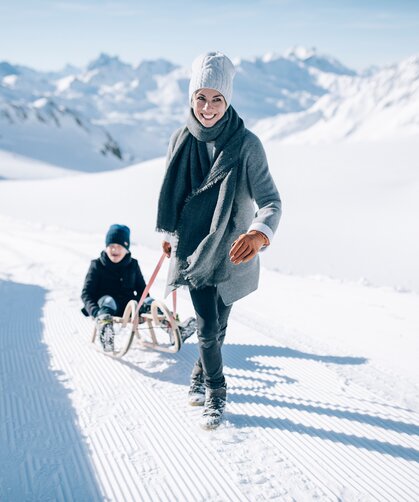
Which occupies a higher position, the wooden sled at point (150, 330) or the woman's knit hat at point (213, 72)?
the woman's knit hat at point (213, 72)

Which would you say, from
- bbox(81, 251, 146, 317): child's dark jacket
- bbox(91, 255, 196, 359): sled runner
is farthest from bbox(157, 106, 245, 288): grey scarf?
bbox(81, 251, 146, 317): child's dark jacket

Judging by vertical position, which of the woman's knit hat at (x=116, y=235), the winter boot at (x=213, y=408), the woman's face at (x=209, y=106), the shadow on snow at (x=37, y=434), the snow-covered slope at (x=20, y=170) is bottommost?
the shadow on snow at (x=37, y=434)

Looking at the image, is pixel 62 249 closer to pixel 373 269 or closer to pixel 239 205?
pixel 373 269

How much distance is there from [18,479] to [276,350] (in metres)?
2.32

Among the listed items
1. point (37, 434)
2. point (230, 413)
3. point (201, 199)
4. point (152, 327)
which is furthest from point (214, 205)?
point (152, 327)

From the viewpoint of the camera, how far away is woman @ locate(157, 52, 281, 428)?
8.32 feet

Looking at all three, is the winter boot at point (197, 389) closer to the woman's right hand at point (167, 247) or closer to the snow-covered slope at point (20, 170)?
the woman's right hand at point (167, 247)

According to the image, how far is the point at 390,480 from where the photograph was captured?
7.66 ft

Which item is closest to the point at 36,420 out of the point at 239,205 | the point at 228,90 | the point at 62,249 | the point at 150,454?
the point at 150,454

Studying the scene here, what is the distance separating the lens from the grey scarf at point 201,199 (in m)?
2.55

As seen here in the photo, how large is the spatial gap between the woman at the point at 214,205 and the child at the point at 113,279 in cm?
143

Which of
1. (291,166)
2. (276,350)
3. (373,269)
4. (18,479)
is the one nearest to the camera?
(18,479)

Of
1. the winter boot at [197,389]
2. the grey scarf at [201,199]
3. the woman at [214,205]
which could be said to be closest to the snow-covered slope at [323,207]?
the winter boot at [197,389]

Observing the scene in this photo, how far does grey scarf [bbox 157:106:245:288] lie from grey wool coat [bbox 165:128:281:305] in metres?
0.05
